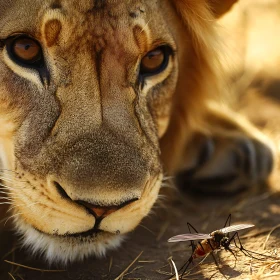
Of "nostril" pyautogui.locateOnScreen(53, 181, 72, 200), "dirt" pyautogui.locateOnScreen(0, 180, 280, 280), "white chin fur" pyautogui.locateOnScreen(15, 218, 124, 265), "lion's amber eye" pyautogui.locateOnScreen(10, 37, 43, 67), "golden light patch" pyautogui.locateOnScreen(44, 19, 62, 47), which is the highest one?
"golden light patch" pyautogui.locateOnScreen(44, 19, 62, 47)

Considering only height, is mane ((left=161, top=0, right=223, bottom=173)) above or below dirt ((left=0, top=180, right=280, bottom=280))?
above

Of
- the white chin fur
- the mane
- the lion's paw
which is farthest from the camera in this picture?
the lion's paw

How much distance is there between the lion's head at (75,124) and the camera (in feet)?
7.25

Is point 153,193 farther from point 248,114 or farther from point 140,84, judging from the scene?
point 248,114

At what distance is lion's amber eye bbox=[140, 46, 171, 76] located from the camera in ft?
8.68

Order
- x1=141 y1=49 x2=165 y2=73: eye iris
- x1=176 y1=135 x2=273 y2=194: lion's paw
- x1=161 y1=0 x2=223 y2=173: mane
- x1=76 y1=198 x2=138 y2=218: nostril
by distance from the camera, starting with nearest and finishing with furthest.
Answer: x1=76 y1=198 x2=138 y2=218: nostril
x1=141 y1=49 x2=165 y2=73: eye iris
x1=161 y1=0 x2=223 y2=173: mane
x1=176 y1=135 x2=273 y2=194: lion's paw

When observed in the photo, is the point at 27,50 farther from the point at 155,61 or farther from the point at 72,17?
the point at 155,61

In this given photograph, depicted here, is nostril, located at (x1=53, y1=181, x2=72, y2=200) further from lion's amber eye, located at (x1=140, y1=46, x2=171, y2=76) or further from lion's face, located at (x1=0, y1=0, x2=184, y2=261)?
lion's amber eye, located at (x1=140, y1=46, x2=171, y2=76)

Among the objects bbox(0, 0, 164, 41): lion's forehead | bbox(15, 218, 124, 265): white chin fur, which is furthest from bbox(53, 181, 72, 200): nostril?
bbox(0, 0, 164, 41): lion's forehead

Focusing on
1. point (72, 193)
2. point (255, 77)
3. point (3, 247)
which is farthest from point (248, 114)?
point (72, 193)

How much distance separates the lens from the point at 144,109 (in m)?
2.62

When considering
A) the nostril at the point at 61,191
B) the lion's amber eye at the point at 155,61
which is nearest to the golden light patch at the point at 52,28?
the lion's amber eye at the point at 155,61

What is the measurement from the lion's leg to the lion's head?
0.81 metres

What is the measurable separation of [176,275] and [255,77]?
8.82 feet
